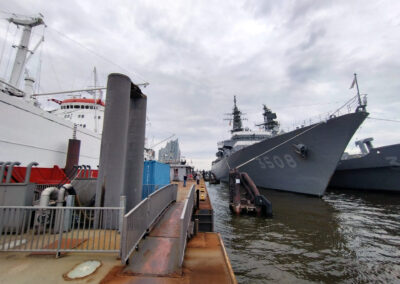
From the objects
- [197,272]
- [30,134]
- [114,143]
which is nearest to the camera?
[197,272]

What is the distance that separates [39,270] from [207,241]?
3322 mm

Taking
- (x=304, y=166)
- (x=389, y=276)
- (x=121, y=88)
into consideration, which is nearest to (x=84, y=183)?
(x=121, y=88)

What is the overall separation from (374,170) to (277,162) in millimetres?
13633

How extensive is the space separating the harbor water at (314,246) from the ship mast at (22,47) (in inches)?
630

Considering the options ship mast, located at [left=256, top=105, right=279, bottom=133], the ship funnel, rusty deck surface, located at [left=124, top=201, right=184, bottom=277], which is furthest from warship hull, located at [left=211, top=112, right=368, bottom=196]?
ship mast, located at [left=256, top=105, right=279, bottom=133]

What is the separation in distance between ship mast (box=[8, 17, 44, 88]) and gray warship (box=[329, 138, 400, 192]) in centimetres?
3334

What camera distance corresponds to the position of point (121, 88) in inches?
218

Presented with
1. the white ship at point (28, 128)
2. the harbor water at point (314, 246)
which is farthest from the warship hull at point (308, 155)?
the white ship at point (28, 128)

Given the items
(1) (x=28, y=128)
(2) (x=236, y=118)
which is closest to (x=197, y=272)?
(1) (x=28, y=128)

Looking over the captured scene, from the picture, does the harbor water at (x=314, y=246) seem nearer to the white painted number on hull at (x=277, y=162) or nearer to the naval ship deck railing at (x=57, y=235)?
the naval ship deck railing at (x=57, y=235)

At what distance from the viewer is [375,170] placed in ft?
72.9

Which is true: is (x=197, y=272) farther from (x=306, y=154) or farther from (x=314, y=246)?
(x=306, y=154)

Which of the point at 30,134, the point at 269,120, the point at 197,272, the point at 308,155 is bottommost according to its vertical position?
the point at 197,272

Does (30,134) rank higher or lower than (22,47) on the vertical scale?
lower
